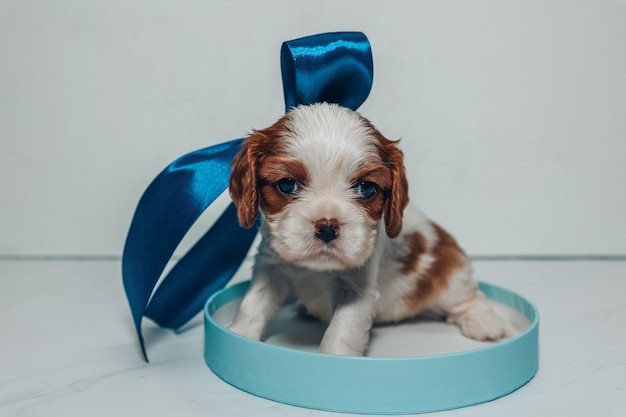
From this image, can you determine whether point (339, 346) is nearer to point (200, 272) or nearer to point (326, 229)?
point (326, 229)

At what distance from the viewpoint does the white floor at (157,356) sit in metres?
2.75

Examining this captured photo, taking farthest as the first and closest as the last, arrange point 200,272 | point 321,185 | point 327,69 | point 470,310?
1. point 200,272
2. point 470,310
3. point 327,69
4. point 321,185

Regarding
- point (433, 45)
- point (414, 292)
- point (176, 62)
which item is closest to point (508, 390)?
point (414, 292)

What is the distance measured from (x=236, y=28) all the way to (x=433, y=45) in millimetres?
1094

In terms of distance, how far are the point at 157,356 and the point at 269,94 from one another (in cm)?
188

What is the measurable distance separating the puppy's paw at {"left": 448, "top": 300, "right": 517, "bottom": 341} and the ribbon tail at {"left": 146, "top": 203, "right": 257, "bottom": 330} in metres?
0.98

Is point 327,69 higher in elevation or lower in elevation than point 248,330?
higher

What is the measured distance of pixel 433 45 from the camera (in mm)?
4648

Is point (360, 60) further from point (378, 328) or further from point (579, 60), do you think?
point (579, 60)

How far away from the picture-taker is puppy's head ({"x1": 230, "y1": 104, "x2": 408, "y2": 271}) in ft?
8.64

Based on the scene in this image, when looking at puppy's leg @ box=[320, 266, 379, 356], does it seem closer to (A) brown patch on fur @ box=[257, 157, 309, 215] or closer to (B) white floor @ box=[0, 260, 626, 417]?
(B) white floor @ box=[0, 260, 626, 417]

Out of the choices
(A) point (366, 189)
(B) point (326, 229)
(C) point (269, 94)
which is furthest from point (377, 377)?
(C) point (269, 94)

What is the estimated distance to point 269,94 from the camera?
467 cm

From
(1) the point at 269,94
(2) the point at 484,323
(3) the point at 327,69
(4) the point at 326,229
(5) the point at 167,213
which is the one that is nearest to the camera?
(4) the point at 326,229
